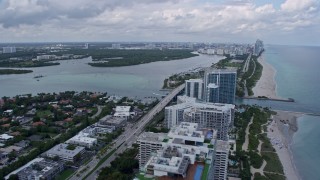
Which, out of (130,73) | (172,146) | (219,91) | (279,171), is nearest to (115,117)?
(219,91)

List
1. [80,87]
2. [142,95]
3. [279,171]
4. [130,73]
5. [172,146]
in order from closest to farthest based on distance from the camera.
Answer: [172,146], [279,171], [142,95], [80,87], [130,73]

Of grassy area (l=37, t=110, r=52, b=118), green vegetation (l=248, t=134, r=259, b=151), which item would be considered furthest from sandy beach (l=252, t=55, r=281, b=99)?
grassy area (l=37, t=110, r=52, b=118)

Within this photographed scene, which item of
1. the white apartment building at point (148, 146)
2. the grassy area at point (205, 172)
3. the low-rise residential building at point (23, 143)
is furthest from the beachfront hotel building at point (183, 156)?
Result: the low-rise residential building at point (23, 143)

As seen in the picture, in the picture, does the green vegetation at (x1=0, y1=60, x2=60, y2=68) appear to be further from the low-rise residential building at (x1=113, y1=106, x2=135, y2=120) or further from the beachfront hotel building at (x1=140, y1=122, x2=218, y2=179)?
the beachfront hotel building at (x1=140, y1=122, x2=218, y2=179)

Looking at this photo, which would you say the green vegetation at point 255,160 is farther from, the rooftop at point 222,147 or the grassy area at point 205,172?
the grassy area at point 205,172

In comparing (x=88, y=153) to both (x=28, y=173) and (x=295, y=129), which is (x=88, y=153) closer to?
(x=28, y=173)
